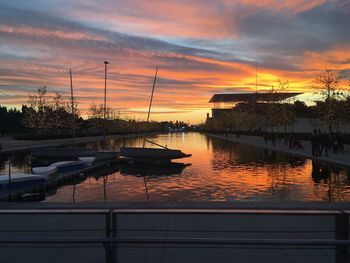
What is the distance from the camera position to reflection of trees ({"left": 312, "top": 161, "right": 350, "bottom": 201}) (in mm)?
15409

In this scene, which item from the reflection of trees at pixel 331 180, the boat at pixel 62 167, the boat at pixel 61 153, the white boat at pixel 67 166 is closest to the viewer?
the reflection of trees at pixel 331 180

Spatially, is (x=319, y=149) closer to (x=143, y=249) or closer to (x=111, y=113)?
(x=143, y=249)

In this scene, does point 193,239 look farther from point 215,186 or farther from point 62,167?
point 62,167

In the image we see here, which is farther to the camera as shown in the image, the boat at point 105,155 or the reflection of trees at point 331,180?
the boat at point 105,155

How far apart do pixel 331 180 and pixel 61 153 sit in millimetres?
22223

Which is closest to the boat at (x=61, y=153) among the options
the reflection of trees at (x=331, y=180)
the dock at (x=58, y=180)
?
the dock at (x=58, y=180)

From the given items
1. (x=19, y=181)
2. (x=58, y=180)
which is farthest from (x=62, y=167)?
(x=19, y=181)

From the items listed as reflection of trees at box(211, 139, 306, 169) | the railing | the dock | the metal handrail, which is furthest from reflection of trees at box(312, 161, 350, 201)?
the dock

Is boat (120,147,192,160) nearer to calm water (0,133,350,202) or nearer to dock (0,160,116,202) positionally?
dock (0,160,116,202)

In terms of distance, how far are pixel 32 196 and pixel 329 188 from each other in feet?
37.5

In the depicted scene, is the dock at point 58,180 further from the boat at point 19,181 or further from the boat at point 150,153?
the boat at point 150,153

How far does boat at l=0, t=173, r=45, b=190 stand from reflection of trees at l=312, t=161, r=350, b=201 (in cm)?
1094

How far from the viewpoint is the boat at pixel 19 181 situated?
→ 15469 mm

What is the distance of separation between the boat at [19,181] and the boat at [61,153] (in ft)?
52.6
